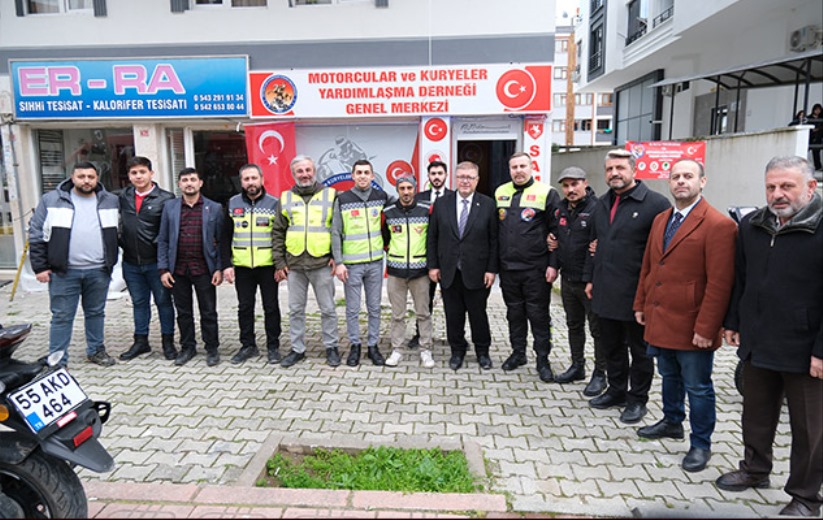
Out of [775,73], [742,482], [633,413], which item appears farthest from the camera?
[775,73]

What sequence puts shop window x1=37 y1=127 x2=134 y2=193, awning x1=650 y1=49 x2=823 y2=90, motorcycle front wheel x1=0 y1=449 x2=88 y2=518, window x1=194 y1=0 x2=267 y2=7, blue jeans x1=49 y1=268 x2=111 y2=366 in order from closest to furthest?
motorcycle front wheel x1=0 y1=449 x2=88 y2=518, blue jeans x1=49 y1=268 x2=111 y2=366, window x1=194 y1=0 x2=267 y2=7, shop window x1=37 y1=127 x2=134 y2=193, awning x1=650 y1=49 x2=823 y2=90

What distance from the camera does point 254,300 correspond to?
5.93m

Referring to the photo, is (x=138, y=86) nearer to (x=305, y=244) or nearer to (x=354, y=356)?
(x=305, y=244)

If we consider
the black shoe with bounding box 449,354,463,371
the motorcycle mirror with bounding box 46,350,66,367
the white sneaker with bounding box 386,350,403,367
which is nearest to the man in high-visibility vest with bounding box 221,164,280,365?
the white sneaker with bounding box 386,350,403,367

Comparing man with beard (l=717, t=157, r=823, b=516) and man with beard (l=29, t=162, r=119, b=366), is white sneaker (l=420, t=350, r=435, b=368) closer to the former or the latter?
man with beard (l=717, t=157, r=823, b=516)

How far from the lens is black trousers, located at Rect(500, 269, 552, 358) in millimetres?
5305

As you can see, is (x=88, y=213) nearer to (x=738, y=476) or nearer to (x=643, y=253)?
(x=643, y=253)

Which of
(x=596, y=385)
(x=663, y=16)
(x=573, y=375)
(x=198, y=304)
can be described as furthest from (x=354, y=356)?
(x=663, y=16)

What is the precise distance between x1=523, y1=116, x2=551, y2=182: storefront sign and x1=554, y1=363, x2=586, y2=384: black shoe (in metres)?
4.14

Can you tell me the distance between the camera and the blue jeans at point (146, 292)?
19.5 ft

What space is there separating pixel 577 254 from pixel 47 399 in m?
3.94

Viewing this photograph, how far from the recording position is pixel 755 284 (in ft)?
10.6

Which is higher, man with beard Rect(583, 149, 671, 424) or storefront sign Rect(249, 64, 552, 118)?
storefront sign Rect(249, 64, 552, 118)

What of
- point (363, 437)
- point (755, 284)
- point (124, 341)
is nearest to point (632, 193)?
point (755, 284)
